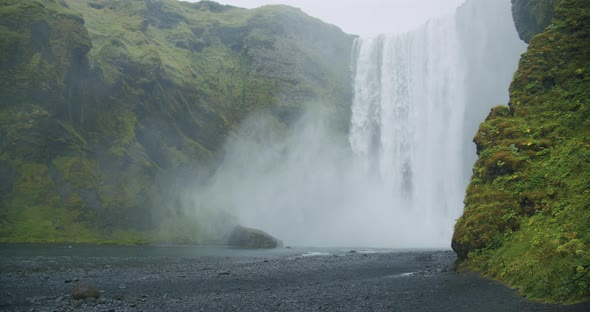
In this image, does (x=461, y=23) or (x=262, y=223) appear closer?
(x=262, y=223)

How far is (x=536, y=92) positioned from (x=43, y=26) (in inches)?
2472

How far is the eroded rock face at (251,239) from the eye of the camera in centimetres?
5369

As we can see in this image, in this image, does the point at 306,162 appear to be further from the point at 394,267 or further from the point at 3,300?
the point at 3,300

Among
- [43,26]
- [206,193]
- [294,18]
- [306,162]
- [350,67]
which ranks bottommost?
[206,193]

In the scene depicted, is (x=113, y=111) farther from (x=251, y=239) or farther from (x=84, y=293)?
(x=84, y=293)

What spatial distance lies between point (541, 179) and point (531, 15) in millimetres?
28634

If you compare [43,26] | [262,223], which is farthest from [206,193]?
[43,26]

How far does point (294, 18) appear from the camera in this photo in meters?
104

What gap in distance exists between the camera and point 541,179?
2050 centimetres

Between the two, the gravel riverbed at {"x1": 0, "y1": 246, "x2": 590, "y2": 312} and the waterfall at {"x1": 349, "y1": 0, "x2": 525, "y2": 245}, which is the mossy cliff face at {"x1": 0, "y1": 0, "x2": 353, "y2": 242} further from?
the gravel riverbed at {"x1": 0, "y1": 246, "x2": 590, "y2": 312}

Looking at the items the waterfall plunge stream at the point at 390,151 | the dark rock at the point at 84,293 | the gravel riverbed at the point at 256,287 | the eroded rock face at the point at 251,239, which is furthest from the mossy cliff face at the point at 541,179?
the waterfall plunge stream at the point at 390,151

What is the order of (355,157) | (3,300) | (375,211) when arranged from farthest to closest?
(355,157) → (375,211) → (3,300)

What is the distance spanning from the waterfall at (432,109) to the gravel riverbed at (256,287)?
37.3 meters

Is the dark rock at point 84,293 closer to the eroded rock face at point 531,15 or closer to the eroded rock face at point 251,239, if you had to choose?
the eroded rock face at point 251,239
